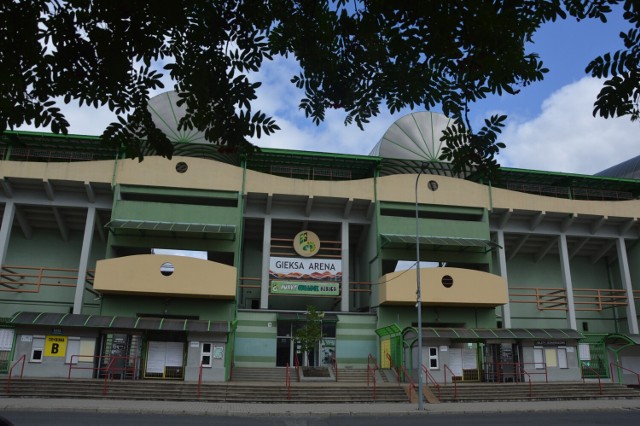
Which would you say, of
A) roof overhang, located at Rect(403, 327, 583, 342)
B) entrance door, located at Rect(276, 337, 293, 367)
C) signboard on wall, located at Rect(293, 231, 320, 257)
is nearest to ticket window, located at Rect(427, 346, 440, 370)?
roof overhang, located at Rect(403, 327, 583, 342)

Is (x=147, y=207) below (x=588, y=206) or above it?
below

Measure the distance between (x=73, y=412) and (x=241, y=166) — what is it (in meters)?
20.5

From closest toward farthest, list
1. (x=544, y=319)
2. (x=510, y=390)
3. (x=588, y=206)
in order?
(x=510, y=390)
(x=588, y=206)
(x=544, y=319)

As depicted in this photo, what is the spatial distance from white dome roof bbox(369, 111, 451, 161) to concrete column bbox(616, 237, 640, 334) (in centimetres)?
1568

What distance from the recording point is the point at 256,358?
3344 cm

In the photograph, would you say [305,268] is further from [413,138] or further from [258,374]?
[413,138]

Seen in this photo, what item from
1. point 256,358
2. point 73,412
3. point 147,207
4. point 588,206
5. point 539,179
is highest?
point 539,179

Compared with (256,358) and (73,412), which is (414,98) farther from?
(256,358)

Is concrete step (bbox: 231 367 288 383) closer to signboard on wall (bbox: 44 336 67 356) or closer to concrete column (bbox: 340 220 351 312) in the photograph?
concrete column (bbox: 340 220 351 312)

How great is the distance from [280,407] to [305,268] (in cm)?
1351

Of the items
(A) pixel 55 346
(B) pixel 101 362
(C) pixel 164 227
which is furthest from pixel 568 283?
(A) pixel 55 346

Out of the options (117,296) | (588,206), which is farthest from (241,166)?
(588,206)

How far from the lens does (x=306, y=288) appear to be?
3444cm

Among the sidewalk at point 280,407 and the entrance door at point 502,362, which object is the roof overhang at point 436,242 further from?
the sidewalk at point 280,407
